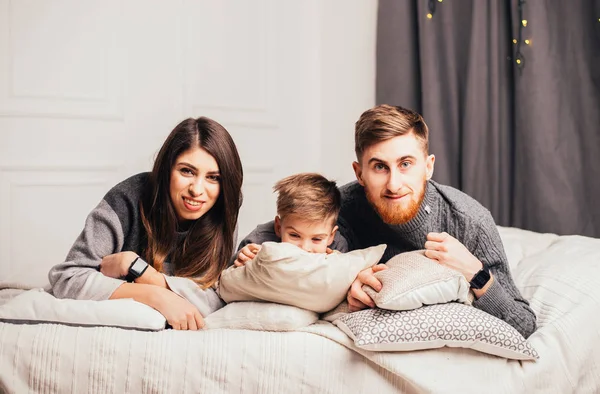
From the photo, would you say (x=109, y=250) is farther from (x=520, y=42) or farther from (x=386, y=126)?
(x=520, y=42)

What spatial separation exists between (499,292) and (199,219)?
0.92 meters

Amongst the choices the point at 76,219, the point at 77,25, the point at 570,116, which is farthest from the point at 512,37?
the point at 76,219

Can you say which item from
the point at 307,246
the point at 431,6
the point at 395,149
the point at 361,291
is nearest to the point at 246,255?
the point at 307,246

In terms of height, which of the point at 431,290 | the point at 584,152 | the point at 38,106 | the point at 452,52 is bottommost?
the point at 431,290

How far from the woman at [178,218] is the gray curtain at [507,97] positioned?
1.45 meters

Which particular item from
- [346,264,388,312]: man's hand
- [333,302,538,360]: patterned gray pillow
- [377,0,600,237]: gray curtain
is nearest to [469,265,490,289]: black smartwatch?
[333,302,538,360]: patterned gray pillow

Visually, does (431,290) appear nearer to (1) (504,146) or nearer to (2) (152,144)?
(1) (504,146)

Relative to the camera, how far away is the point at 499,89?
2.92 meters

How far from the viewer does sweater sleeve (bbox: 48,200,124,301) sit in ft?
5.33

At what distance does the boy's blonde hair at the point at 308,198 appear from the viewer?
1.80 metres

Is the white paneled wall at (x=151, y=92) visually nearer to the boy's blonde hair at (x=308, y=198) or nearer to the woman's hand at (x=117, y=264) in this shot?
the woman's hand at (x=117, y=264)

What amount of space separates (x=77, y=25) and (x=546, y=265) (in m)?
2.40

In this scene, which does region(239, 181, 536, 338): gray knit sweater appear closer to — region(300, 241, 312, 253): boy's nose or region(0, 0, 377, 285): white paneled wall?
region(300, 241, 312, 253): boy's nose

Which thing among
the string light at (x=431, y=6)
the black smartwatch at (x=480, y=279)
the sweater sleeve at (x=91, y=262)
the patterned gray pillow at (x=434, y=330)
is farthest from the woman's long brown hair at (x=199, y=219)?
the string light at (x=431, y=6)
